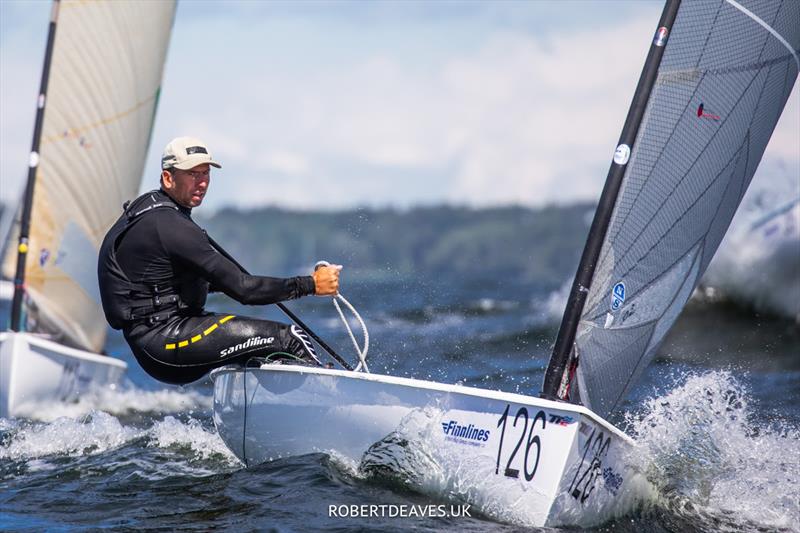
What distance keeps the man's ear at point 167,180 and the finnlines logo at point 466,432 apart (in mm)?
1779

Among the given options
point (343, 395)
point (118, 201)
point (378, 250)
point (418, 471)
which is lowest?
point (418, 471)

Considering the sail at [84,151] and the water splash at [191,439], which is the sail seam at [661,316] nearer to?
the water splash at [191,439]

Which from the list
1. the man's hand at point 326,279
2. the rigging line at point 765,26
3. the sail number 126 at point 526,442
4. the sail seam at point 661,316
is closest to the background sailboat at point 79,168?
the man's hand at point 326,279

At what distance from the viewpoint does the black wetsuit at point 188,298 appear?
4.84 m

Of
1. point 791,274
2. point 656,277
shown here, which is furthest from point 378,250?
point 656,277

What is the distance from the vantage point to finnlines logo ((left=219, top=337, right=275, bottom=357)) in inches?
199

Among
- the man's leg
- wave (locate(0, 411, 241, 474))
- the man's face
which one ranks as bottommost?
wave (locate(0, 411, 241, 474))

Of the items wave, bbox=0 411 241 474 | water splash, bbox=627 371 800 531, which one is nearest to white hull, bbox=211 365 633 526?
water splash, bbox=627 371 800 531

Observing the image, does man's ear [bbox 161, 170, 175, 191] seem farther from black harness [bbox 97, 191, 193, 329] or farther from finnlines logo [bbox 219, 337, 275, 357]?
finnlines logo [bbox 219, 337, 275, 357]

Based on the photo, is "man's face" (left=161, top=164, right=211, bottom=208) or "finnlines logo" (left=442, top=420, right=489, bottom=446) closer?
"finnlines logo" (left=442, top=420, right=489, bottom=446)

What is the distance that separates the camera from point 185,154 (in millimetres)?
4969

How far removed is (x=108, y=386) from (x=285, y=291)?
543 cm

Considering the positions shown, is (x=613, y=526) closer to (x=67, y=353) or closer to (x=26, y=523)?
(x=26, y=523)

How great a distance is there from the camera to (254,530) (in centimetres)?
432
